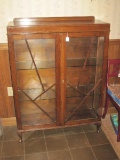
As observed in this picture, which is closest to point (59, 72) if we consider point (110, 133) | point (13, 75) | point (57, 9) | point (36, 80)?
point (36, 80)

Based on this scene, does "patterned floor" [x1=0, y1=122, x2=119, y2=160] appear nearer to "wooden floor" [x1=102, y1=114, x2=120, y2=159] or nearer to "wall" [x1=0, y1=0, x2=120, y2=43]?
"wooden floor" [x1=102, y1=114, x2=120, y2=159]

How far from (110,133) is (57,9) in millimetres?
1656

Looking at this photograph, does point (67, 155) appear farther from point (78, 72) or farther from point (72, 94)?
point (78, 72)

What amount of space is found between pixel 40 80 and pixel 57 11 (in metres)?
0.84

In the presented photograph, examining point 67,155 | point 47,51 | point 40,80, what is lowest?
point 67,155

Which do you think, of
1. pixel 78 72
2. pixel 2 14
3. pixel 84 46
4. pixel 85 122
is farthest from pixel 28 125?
pixel 2 14

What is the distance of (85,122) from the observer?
2.28m

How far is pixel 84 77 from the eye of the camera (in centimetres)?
226

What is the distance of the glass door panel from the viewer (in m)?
2.04

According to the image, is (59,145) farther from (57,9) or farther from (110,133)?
(57,9)

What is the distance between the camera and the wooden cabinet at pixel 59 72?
6.10 feet

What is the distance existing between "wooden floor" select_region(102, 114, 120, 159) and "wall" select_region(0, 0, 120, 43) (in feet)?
4.29

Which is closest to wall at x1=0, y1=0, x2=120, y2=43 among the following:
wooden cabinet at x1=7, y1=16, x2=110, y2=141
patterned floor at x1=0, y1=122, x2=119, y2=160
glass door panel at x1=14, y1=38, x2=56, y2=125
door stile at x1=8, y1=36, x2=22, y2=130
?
wooden cabinet at x1=7, y1=16, x2=110, y2=141

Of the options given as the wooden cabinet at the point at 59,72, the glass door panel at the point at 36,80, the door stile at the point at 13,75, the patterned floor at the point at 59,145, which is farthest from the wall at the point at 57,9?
the patterned floor at the point at 59,145
